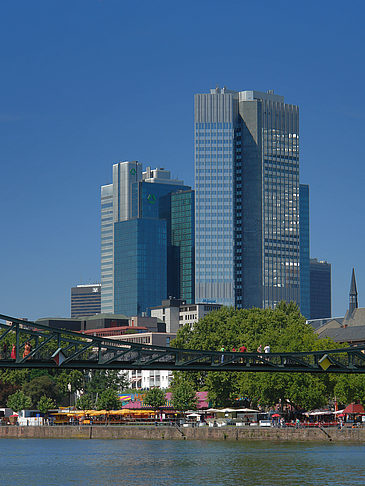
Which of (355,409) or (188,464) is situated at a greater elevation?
(355,409)

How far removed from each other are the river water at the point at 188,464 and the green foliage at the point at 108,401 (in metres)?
59.2

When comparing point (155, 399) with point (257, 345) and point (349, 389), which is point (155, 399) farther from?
point (349, 389)

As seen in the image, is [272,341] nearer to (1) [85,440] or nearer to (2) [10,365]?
(1) [85,440]

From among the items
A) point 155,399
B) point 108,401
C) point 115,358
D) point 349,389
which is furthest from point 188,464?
point 108,401

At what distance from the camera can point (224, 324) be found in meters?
187

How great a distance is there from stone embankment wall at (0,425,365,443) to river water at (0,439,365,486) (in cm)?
491

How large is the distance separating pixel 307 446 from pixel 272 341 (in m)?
40.0

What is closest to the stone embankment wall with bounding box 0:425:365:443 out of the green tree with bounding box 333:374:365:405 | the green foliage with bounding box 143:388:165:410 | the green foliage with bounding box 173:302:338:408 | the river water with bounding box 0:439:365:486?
the river water with bounding box 0:439:365:486

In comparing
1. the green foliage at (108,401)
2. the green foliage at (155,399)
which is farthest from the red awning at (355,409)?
the green foliage at (108,401)

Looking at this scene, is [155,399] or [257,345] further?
[155,399]

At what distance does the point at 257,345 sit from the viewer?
163 m

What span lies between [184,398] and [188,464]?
78501 millimetres

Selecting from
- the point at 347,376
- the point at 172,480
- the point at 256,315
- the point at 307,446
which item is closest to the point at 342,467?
the point at 172,480

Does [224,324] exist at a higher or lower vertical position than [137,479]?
higher
